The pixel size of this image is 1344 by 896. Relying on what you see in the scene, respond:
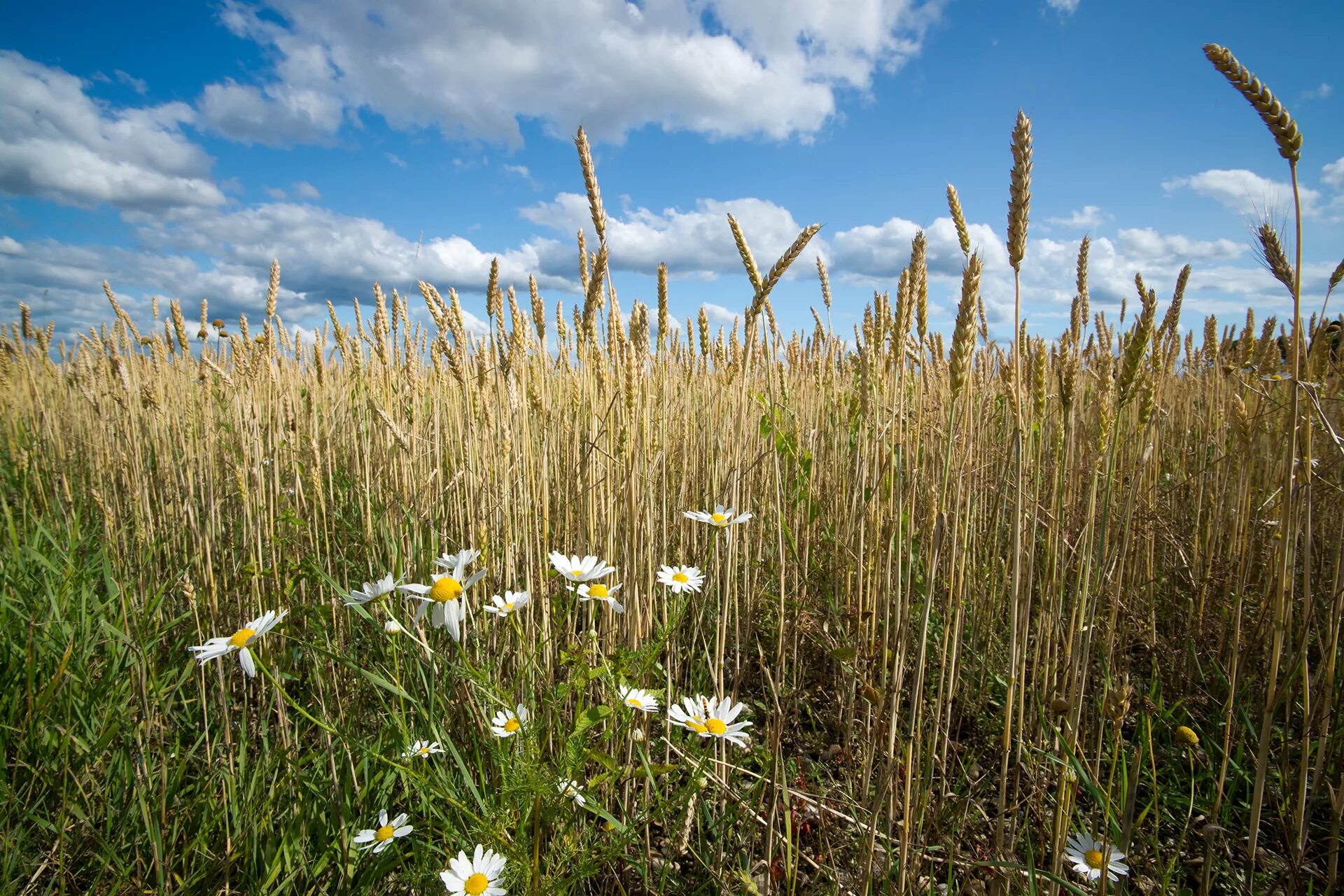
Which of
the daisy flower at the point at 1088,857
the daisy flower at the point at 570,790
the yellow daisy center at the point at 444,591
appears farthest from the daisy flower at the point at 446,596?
the daisy flower at the point at 1088,857

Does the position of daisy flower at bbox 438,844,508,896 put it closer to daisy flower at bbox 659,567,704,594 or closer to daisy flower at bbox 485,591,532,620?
daisy flower at bbox 485,591,532,620

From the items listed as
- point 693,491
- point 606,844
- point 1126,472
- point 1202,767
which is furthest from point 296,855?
point 1126,472

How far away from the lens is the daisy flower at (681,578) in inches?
52.6

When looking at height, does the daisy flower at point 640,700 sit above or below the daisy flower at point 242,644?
below

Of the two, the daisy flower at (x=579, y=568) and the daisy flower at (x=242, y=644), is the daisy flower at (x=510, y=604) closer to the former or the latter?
the daisy flower at (x=579, y=568)

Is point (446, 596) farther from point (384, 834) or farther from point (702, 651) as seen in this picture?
point (702, 651)

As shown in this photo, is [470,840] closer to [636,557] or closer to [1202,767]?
[636,557]

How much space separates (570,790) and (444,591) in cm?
38

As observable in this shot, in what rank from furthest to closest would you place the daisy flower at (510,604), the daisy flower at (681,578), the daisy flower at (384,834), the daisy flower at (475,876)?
the daisy flower at (681,578) < the daisy flower at (510,604) < the daisy flower at (384,834) < the daisy flower at (475,876)

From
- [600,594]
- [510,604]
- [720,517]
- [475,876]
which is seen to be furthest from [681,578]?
[475,876]

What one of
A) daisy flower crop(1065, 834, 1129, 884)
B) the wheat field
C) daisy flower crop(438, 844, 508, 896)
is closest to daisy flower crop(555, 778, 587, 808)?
the wheat field

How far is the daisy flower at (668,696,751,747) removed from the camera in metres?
1.05

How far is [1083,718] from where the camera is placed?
152cm

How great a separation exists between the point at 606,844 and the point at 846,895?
0.43 meters
